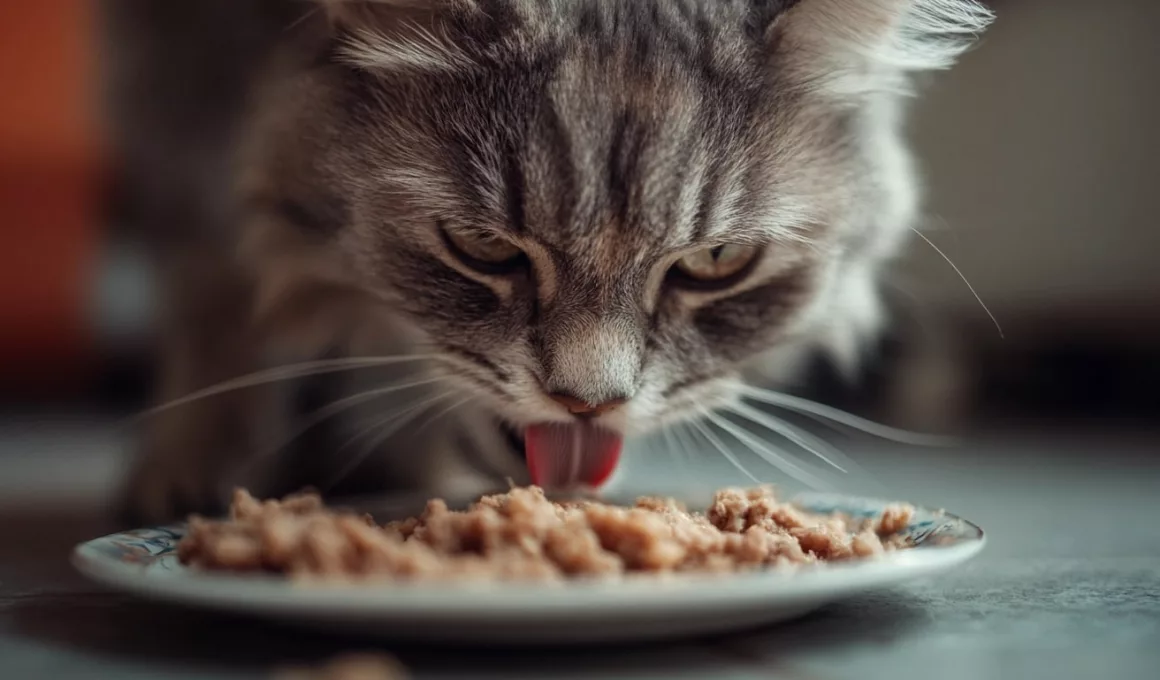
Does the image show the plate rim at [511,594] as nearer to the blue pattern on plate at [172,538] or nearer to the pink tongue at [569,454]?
A: the blue pattern on plate at [172,538]

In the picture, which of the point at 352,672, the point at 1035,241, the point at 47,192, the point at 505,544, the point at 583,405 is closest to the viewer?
the point at 352,672

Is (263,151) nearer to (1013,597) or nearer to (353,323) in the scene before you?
(353,323)

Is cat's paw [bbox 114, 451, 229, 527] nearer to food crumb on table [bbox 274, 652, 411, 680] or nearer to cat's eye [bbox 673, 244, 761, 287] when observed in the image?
cat's eye [bbox 673, 244, 761, 287]

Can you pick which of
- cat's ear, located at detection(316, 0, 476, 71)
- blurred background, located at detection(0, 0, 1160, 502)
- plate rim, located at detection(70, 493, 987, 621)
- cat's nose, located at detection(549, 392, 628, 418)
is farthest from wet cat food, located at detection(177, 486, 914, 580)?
blurred background, located at detection(0, 0, 1160, 502)

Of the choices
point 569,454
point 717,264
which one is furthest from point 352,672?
point 717,264

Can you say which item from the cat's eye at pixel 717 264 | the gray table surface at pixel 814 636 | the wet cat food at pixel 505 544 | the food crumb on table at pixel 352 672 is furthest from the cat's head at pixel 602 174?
the food crumb on table at pixel 352 672

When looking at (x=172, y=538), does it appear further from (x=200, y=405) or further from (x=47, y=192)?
(x=47, y=192)

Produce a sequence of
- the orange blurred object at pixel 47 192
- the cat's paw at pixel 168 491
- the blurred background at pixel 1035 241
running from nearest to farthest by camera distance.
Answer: the cat's paw at pixel 168 491, the blurred background at pixel 1035 241, the orange blurred object at pixel 47 192
